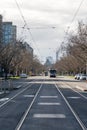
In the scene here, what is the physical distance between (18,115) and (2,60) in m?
70.5

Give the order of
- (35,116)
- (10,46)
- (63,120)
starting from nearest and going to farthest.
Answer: (63,120)
(35,116)
(10,46)

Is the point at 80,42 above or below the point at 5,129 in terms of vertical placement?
above

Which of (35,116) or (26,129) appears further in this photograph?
(35,116)

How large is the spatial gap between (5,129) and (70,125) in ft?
8.73

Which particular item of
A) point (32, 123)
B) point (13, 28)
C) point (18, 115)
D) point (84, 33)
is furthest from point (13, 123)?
point (13, 28)

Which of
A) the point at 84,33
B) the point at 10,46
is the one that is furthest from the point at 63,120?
the point at 10,46

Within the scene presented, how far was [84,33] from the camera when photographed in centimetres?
8419

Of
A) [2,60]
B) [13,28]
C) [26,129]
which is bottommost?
[26,129]

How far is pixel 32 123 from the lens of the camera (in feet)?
61.6

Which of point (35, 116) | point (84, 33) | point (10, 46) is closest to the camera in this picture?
point (35, 116)

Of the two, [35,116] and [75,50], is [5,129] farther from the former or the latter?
[75,50]

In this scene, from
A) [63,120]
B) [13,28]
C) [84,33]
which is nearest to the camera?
[63,120]

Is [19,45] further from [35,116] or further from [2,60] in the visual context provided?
[35,116]

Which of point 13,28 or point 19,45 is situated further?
point 13,28
